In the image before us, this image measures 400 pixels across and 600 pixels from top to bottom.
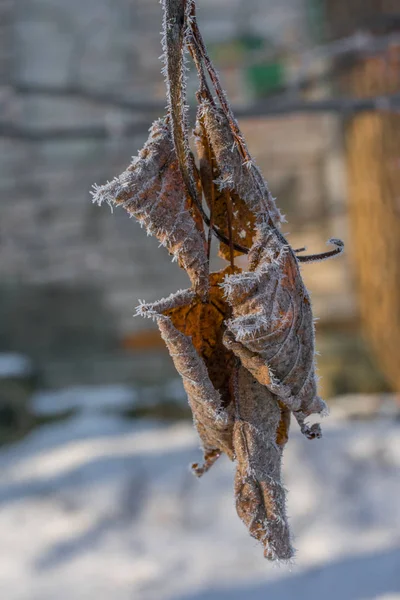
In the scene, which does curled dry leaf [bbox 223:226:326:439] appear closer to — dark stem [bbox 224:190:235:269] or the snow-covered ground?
dark stem [bbox 224:190:235:269]

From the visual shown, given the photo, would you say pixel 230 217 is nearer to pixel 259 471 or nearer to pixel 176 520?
pixel 259 471

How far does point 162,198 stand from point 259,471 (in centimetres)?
26

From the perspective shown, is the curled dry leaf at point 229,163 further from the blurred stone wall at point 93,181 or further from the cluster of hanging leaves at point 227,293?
the blurred stone wall at point 93,181

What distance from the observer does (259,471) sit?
1.89ft

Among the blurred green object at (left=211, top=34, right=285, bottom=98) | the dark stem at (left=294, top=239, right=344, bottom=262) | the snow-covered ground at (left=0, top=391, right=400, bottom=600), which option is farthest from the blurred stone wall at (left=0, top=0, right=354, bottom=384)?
the dark stem at (left=294, top=239, right=344, bottom=262)

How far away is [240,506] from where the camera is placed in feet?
1.92

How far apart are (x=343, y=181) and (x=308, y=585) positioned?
276 centimetres

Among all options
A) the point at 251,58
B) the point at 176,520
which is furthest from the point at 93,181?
A: the point at 176,520

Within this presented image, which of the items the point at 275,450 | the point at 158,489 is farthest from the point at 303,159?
the point at 275,450

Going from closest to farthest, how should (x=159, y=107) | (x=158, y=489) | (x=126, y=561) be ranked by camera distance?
1. (x=159, y=107)
2. (x=126, y=561)
3. (x=158, y=489)

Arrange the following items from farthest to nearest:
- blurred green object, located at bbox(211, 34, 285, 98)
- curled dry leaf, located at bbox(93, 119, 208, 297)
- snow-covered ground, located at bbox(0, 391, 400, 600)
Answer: blurred green object, located at bbox(211, 34, 285, 98) → snow-covered ground, located at bbox(0, 391, 400, 600) → curled dry leaf, located at bbox(93, 119, 208, 297)

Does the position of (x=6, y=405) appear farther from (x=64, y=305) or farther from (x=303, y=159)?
(x=303, y=159)

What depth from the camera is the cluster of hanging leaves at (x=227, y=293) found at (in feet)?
1.74

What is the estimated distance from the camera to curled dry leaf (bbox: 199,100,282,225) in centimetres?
55
